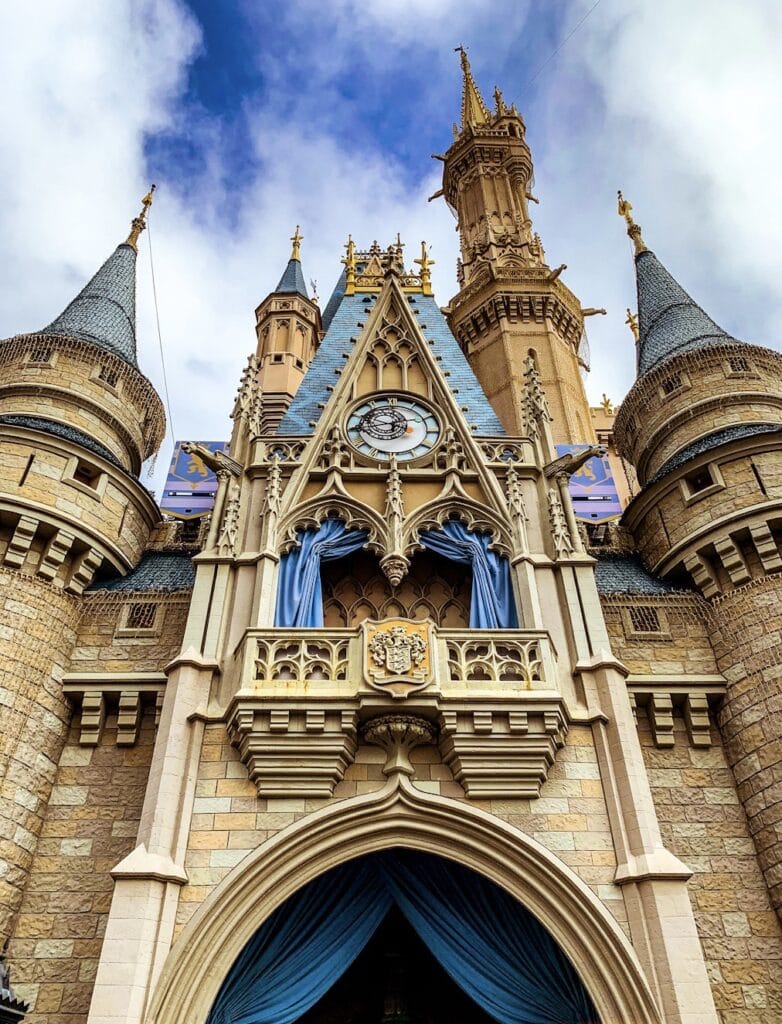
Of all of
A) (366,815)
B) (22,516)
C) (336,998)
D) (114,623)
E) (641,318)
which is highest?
(641,318)

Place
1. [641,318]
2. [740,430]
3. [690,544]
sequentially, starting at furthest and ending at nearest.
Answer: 1. [641,318]
2. [740,430]
3. [690,544]

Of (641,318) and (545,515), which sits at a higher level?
(641,318)

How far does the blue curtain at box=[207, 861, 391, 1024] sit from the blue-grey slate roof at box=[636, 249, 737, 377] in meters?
13.7

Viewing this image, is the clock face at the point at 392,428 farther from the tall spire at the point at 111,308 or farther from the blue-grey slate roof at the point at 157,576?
the tall spire at the point at 111,308

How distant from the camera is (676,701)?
45.0 feet

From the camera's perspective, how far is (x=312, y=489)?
1487 centimetres

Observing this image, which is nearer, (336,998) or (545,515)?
(336,998)

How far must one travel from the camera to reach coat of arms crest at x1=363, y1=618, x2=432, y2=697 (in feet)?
Result: 36.5

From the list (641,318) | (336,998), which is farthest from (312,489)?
(641,318)

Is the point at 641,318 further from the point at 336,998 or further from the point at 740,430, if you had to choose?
the point at 336,998

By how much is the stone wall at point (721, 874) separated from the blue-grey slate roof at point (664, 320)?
9.81 metres

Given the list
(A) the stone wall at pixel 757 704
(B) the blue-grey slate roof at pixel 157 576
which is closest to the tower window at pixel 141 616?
(B) the blue-grey slate roof at pixel 157 576

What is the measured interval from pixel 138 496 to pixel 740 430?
40.2 feet

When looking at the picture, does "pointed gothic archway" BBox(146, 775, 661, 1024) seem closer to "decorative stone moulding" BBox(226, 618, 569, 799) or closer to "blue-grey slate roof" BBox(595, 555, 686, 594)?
"decorative stone moulding" BBox(226, 618, 569, 799)
